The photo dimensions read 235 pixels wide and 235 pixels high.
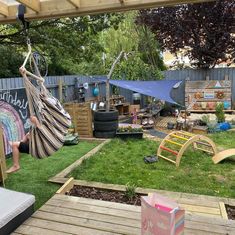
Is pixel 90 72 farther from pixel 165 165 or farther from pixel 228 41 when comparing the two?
pixel 165 165

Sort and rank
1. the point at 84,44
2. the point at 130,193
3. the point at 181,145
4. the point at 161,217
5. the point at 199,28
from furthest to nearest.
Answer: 1. the point at 199,28
2. the point at 84,44
3. the point at 181,145
4. the point at 130,193
5. the point at 161,217

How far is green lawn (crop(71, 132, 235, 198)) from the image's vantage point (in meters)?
3.86

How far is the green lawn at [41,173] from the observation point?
3664mm

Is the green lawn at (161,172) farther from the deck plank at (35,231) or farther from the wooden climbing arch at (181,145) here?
the deck plank at (35,231)

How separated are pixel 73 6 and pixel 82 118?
437cm

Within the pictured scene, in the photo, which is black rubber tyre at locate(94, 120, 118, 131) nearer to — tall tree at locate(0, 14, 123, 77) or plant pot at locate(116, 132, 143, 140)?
plant pot at locate(116, 132, 143, 140)

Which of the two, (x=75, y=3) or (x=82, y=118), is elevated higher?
(x=75, y=3)

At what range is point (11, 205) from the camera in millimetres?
2430

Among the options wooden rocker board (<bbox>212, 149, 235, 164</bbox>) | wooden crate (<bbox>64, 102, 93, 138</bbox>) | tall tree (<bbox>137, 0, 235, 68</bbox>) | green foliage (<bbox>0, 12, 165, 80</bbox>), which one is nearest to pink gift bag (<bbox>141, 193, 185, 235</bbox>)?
wooden rocker board (<bbox>212, 149, 235, 164</bbox>)

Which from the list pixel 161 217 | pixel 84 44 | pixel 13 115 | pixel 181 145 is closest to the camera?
pixel 161 217

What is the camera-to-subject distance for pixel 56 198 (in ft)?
9.84

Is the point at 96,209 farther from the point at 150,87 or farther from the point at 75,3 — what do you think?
the point at 150,87

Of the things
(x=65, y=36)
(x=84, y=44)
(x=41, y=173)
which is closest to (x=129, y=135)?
(x=41, y=173)

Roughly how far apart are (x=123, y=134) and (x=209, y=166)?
2.40 metres
